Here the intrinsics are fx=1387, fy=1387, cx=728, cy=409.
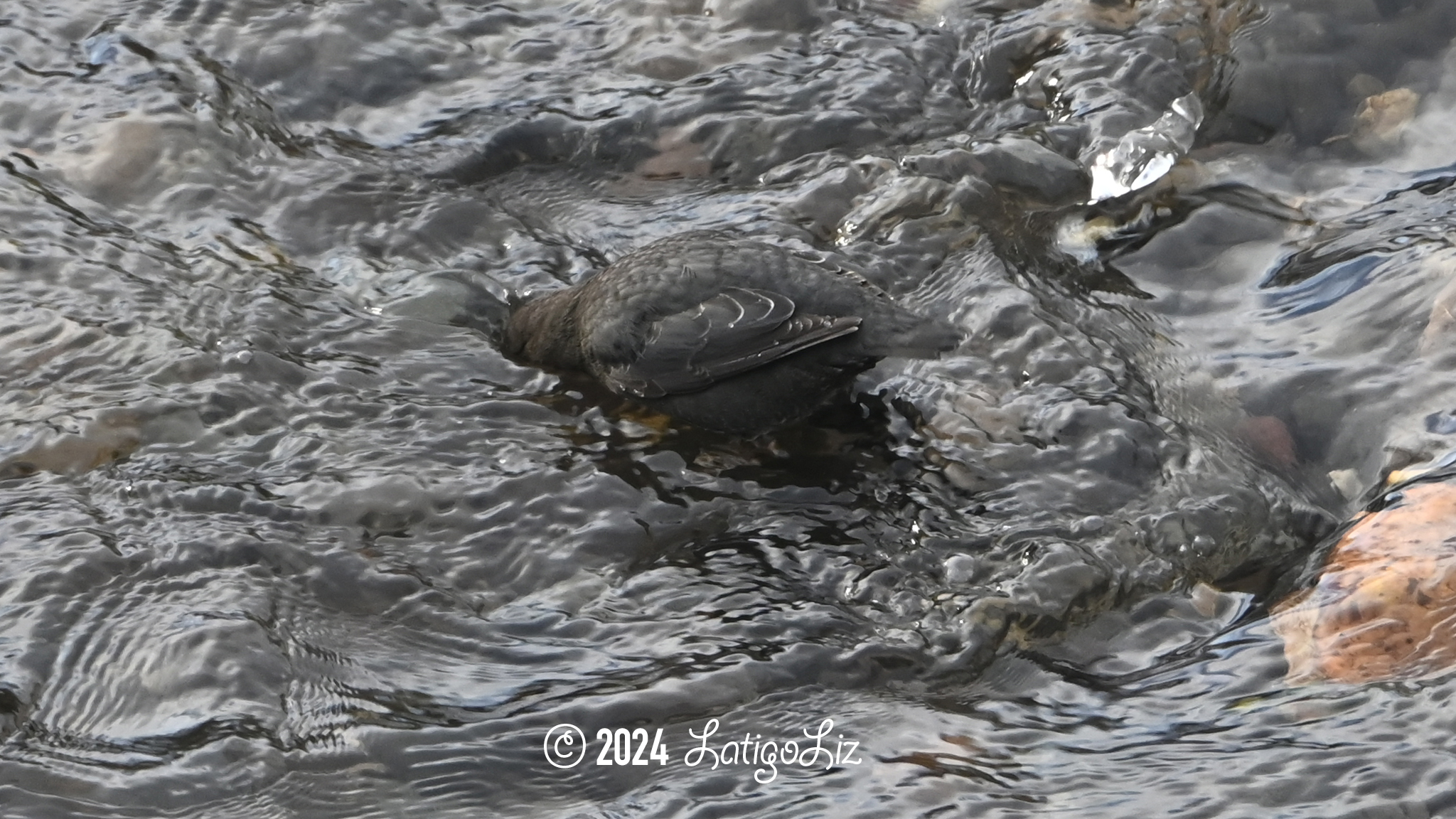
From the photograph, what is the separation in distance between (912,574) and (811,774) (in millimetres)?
829

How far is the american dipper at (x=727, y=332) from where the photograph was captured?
454 centimetres

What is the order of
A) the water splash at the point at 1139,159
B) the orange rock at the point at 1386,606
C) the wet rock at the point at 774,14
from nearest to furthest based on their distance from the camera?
the orange rock at the point at 1386,606 < the water splash at the point at 1139,159 < the wet rock at the point at 774,14

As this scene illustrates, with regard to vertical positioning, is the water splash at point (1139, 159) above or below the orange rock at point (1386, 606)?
above

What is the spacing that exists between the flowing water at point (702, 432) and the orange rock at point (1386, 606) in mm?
84

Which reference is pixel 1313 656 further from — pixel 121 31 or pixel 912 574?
pixel 121 31

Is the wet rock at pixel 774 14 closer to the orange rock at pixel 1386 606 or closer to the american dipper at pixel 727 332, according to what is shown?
the american dipper at pixel 727 332

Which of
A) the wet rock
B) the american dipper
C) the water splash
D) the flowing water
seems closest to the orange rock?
the flowing water

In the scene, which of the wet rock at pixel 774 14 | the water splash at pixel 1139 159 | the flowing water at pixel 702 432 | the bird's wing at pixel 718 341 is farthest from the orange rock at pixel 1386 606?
the wet rock at pixel 774 14

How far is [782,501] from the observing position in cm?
443

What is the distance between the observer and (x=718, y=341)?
4680mm

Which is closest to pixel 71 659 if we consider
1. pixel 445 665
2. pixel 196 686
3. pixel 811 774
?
pixel 196 686

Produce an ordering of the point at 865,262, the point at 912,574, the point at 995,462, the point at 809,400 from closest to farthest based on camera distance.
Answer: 1. the point at 912,574
2. the point at 995,462
3. the point at 809,400
4. the point at 865,262

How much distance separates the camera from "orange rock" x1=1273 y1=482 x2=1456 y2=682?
335 cm

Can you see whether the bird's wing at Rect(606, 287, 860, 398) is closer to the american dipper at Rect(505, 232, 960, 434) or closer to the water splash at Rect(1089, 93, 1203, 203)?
the american dipper at Rect(505, 232, 960, 434)
